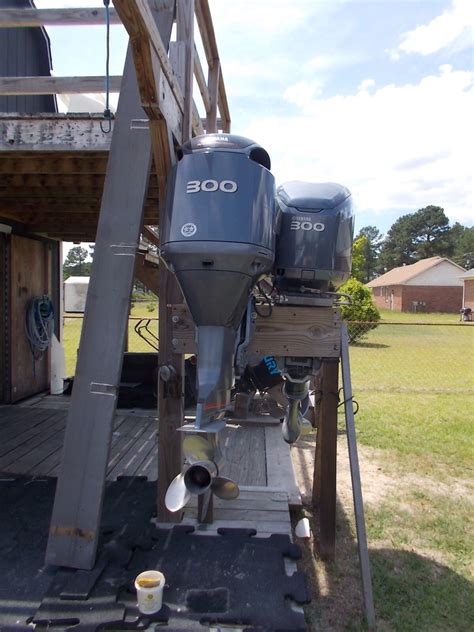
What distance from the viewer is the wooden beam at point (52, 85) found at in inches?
106

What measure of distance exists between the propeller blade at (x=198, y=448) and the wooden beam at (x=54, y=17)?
7.59 ft

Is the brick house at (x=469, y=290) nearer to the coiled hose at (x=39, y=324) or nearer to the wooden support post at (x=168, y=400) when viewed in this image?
the coiled hose at (x=39, y=324)

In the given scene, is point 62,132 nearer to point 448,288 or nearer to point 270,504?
point 270,504

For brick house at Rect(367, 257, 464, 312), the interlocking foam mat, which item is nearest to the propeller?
the interlocking foam mat

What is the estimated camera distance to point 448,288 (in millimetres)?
35562

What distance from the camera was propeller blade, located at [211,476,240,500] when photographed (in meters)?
1.76

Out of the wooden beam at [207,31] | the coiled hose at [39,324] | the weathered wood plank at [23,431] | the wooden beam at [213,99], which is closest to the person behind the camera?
the wooden beam at [207,31]

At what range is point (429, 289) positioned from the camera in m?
35.7

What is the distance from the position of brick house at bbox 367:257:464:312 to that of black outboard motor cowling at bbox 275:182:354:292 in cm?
3528

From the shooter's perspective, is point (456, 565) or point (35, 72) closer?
point (456, 565)

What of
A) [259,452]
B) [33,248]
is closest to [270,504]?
[259,452]

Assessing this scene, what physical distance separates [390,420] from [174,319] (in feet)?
13.3

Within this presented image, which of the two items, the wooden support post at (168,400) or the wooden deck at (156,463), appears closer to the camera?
the wooden support post at (168,400)

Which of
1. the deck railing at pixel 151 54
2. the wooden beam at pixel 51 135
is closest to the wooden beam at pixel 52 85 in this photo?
the deck railing at pixel 151 54
